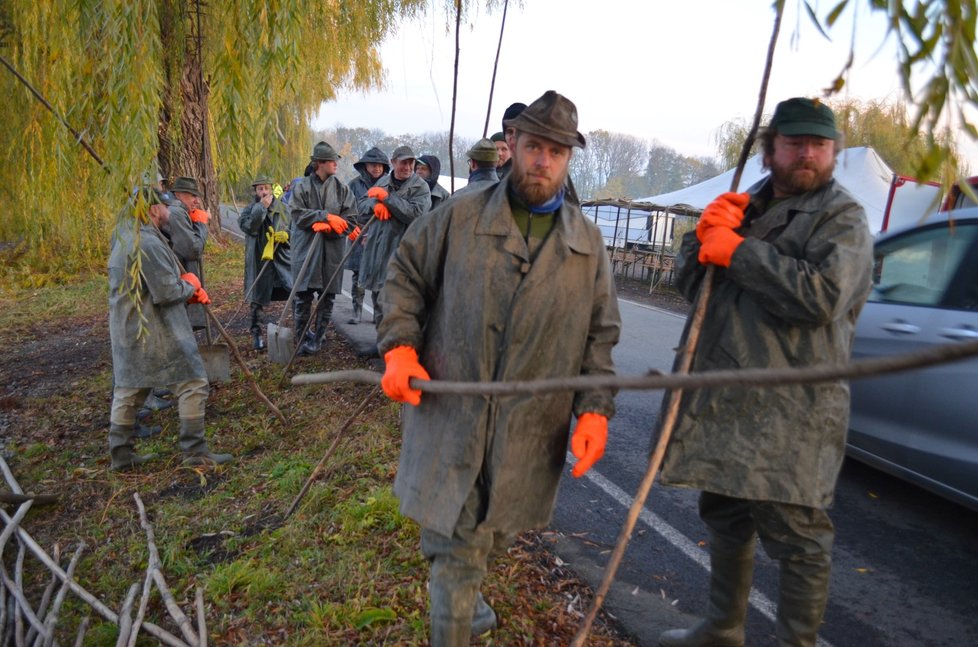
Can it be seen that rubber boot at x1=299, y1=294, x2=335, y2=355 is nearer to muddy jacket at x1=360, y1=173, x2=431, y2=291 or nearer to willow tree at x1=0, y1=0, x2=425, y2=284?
muddy jacket at x1=360, y1=173, x2=431, y2=291

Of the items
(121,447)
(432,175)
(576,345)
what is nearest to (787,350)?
(576,345)

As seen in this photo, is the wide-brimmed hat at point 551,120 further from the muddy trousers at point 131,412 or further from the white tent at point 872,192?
the white tent at point 872,192

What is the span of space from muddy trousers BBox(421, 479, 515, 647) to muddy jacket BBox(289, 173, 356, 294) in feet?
15.1

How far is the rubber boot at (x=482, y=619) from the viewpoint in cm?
265

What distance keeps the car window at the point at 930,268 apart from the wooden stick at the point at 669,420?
1.68 metres

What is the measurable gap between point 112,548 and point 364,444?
1.56 metres

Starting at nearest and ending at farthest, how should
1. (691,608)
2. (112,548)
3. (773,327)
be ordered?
(773,327)
(691,608)
(112,548)

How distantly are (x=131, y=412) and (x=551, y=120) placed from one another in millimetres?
3669

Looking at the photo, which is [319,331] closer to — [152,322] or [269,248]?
[269,248]

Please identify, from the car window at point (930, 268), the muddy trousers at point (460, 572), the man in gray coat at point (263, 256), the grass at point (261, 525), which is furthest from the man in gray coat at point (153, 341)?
the car window at point (930, 268)

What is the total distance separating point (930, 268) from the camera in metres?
3.78

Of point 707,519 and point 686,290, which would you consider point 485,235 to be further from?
point 707,519

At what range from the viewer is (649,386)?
1.35 meters

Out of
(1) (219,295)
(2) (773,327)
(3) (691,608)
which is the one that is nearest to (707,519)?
(3) (691,608)
